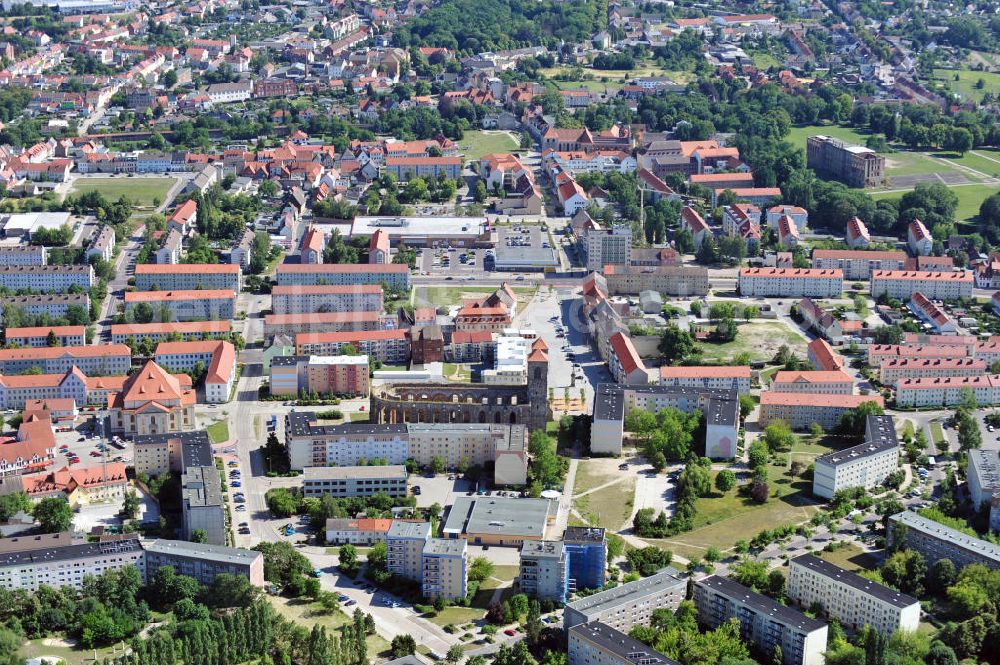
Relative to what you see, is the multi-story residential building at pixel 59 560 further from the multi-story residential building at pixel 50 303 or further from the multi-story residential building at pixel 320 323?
the multi-story residential building at pixel 50 303

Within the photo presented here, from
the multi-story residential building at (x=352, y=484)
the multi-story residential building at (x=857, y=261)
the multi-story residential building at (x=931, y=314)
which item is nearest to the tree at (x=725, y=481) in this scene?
the multi-story residential building at (x=352, y=484)

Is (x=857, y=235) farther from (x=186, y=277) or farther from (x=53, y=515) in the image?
(x=53, y=515)

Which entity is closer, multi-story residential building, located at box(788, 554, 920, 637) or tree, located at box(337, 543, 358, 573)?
multi-story residential building, located at box(788, 554, 920, 637)

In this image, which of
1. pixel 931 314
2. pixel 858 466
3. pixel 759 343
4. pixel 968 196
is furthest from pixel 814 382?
pixel 968 196

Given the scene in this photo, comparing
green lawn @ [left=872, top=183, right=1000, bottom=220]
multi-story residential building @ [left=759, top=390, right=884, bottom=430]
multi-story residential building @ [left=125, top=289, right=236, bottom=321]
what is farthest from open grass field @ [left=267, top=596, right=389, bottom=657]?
green lawn @ [left=872, top=183, right=1000, bottom=220]

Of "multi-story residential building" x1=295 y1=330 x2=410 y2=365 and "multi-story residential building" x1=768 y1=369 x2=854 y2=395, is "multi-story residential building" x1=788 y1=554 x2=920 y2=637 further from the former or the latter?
"multi-story residential building" x1=295 y1=330 x2=410 y2=365

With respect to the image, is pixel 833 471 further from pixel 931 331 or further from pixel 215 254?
pixel 215 254
